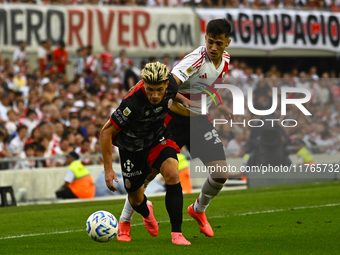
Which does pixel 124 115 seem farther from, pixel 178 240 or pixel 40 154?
pixel 40 154

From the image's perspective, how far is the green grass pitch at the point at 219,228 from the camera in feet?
22.1

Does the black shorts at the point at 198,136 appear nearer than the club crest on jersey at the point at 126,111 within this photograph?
No

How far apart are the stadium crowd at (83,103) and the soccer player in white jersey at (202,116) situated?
6.93 m

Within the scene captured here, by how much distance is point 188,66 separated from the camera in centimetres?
762

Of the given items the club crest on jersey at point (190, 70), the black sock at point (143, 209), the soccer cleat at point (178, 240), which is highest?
the club crest on jersey at point (190, 70)

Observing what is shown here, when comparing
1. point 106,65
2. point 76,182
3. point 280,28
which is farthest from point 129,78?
Answer: point 280,28

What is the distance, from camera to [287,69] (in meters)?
26.8

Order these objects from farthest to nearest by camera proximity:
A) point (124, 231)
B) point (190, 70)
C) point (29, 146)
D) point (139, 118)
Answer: point (29, 146)
point (124, 231)
point (190, 70)
point (139, 118)

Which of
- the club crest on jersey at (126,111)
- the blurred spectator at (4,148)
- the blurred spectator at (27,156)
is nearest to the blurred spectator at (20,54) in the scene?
the blurred spectator at (4,148)

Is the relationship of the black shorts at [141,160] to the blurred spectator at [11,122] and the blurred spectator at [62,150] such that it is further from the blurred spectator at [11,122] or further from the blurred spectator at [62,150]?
the blurred spectator at [11,122]

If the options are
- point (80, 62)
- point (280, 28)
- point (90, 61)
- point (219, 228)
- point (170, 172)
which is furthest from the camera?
point (280, 28)

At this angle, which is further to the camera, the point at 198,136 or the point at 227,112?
the point at 227,112

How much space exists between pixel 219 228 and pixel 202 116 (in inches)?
64.6

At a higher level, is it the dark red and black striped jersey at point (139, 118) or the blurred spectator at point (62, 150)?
the dark red and black striped jersey at point (139, 118)
